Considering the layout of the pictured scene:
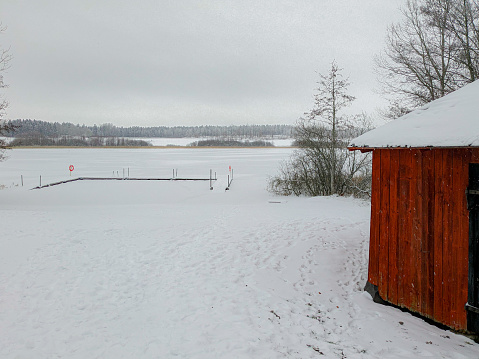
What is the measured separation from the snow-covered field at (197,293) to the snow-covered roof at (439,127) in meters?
2.65

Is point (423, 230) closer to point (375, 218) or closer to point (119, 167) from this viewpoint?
point (375, 218)

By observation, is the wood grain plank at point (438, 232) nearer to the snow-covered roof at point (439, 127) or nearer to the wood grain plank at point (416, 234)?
the wood grain plank at point (416, 234)

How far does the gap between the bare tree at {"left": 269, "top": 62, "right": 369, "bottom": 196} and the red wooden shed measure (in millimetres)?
14439

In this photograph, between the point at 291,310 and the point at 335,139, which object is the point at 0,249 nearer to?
the point at 291,310

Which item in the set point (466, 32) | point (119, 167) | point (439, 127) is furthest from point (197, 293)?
point (119, 167)

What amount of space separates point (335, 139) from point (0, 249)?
17.3 meters

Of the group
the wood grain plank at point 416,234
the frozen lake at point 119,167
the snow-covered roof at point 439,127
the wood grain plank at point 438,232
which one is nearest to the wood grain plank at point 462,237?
the wood grain plank at point 438,232

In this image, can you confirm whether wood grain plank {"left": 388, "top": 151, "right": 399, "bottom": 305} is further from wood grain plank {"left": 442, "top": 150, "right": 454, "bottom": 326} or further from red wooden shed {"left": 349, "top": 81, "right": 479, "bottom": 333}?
wood grain plank {"left": 442, "top": 150, "right": 454, "bottom": 326}

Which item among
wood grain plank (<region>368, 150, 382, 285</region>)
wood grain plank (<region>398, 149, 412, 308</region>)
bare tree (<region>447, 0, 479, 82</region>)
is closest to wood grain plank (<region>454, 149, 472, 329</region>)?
wood grain plank (<region>398, 149, 412, 308</region>)

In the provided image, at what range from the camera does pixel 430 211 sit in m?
4.75

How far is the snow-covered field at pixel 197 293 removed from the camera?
423 cm

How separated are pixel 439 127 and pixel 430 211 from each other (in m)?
1.21

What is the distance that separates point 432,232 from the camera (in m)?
4.73

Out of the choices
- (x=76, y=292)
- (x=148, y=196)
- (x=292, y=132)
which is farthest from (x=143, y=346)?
(x=292, y=132)
